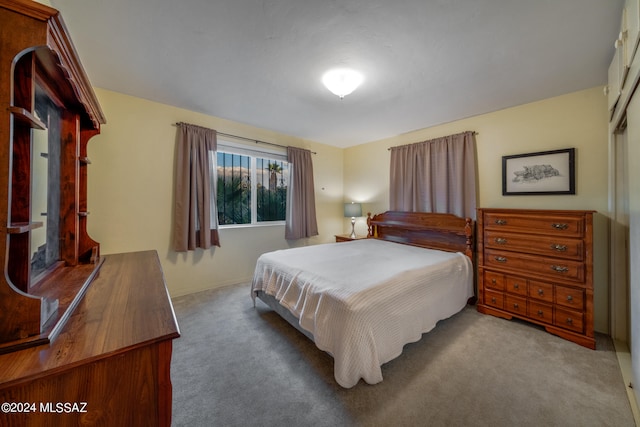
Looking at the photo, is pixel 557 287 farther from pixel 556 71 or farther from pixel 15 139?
pixel 15 139

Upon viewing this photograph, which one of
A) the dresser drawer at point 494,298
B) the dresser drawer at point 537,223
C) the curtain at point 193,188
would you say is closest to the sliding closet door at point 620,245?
the dresser drawer at point 537,223

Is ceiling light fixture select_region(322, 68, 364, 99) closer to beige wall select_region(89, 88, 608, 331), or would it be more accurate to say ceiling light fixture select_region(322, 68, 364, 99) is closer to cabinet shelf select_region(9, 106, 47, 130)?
beige wall select_region(89, 88, 608, 331)

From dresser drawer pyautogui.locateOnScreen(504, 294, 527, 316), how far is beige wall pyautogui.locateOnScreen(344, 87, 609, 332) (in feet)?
2.23

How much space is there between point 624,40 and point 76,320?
10.6 ft

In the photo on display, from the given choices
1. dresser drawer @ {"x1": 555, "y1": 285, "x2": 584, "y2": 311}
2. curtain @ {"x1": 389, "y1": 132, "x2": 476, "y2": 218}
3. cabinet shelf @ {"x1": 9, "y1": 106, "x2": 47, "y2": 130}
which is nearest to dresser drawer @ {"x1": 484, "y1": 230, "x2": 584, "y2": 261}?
dresser drawer @ {"x1": 555, "y1": 285, "x2": 584, "y2": 311}

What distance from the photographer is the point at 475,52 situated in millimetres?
1923

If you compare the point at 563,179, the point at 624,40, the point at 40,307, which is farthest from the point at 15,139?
the point at 563,179

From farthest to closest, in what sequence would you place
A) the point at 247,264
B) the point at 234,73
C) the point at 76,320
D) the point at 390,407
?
1. the point at 247,264
2. the point at 234,73
3. the point at 390,407
4. the point at 76,320

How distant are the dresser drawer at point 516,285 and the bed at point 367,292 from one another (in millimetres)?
365

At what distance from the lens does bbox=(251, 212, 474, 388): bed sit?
1572mm

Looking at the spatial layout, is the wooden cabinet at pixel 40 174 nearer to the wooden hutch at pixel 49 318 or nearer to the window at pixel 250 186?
the wooden hutch at pixel 49 318

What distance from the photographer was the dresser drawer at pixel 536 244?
220cm

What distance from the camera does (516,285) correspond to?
2510mm

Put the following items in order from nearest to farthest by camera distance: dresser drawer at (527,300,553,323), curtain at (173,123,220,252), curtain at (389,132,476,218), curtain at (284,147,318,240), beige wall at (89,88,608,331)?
dresser drawer at (527,300,553,323) → beige wall at (89,88,608,331) → curtain at (173,123,220,252) → curtain at (389,132,476,218) → curtain at (284,147,318,240)
